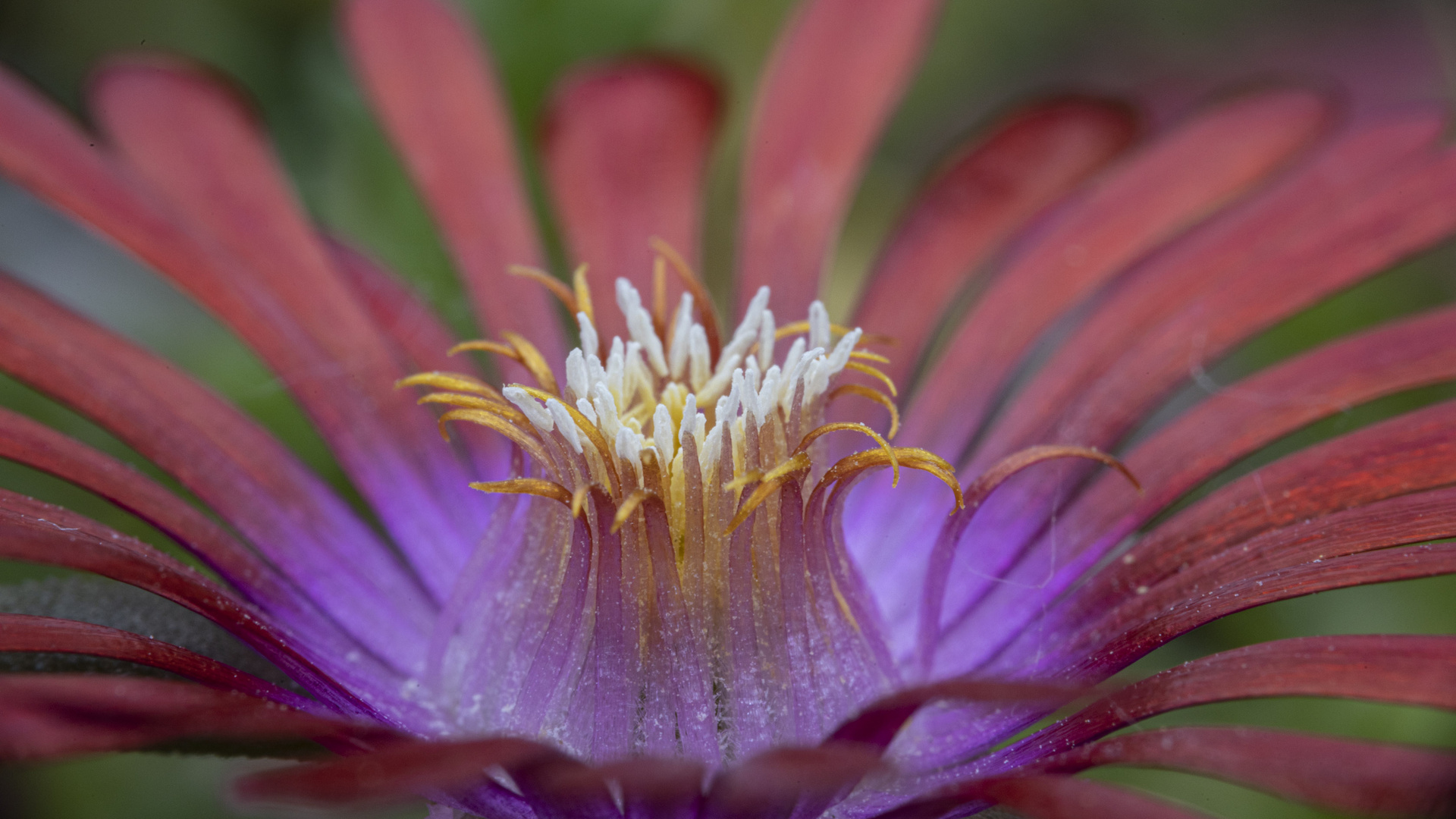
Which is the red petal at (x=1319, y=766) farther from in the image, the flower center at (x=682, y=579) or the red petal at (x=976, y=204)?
the red petal at (x=976, y=204)

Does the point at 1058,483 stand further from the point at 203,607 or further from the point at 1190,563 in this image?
the point at 203,607

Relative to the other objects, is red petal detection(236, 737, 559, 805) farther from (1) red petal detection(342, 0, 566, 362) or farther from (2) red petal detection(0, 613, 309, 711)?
(1) red petal detection(342, 0, 566, 362)

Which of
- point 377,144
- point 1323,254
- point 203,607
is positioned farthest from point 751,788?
point 377,144

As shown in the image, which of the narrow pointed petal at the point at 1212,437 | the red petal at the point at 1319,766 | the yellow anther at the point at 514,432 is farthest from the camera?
the narrow pointed petal at the point at 1212,437

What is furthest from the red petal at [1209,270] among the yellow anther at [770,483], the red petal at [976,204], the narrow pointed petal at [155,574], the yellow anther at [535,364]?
the narrow pointed petal at [155,574]

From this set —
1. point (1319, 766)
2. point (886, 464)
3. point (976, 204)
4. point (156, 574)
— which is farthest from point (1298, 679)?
point (976, 204)

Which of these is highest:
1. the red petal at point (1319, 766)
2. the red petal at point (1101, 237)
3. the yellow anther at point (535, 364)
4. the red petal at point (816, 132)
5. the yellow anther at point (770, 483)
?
the red petal at point (816, 132)

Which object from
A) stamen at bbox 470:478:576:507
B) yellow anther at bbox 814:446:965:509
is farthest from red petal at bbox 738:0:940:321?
stamen at bbox 470:478:576:507
